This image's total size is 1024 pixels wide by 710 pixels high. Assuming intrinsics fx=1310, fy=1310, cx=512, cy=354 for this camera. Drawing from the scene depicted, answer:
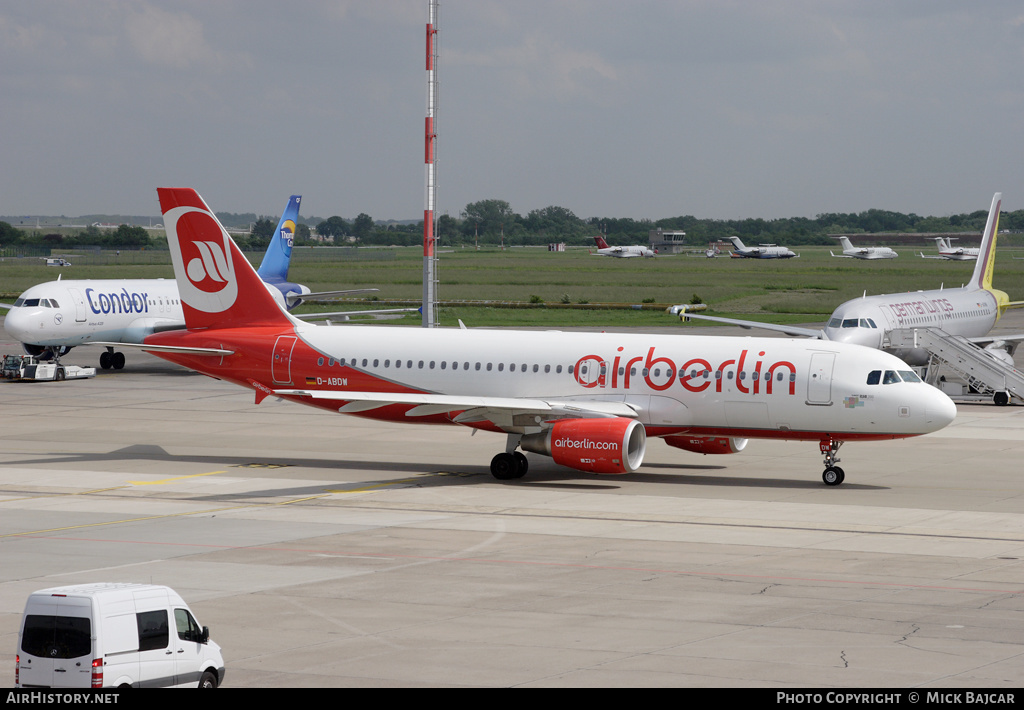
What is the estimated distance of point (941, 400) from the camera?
33.6 metres

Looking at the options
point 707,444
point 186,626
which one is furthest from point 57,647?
point 707,444

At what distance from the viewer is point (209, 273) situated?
131ft

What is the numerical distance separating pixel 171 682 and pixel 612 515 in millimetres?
16318

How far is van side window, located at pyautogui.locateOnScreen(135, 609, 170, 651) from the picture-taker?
1495cm

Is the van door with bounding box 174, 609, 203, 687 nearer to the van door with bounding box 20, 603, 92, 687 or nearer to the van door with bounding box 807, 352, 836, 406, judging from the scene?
the van door with bounding box 20, 603, 92, 687

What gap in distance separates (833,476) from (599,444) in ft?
21.3

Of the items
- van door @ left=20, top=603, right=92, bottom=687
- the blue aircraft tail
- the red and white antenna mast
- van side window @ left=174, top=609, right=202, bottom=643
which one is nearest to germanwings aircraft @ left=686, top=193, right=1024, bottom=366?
the red and white antenna mast

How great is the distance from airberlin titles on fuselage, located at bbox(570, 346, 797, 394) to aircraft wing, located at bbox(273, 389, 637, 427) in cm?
74

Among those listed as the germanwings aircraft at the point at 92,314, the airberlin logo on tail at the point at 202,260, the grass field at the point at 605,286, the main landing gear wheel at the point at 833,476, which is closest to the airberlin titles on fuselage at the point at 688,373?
the main landing gear wheel at the point at 833,476

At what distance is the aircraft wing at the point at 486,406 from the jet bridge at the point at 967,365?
24.9m

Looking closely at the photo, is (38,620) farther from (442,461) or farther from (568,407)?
(442,461)

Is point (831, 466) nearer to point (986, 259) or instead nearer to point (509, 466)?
point (509, 466)

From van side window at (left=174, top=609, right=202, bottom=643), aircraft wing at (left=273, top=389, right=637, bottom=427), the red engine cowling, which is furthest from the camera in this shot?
the red engine cowling

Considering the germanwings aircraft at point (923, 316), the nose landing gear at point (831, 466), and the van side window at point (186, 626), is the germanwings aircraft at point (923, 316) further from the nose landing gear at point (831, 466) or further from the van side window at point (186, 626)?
the van side window at point (186, 626)
